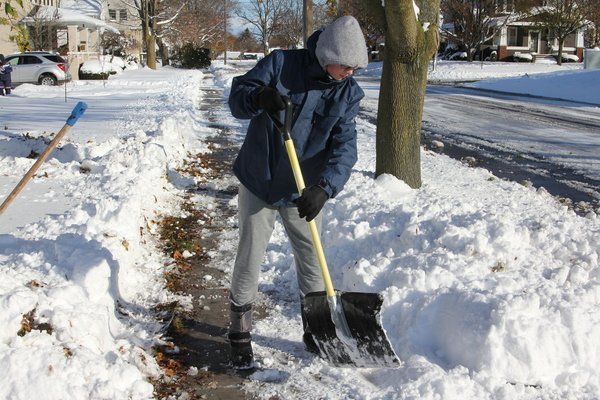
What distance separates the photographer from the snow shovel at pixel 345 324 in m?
3.37

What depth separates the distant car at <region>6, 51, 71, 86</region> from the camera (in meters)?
25.1

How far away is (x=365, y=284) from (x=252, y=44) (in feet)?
332

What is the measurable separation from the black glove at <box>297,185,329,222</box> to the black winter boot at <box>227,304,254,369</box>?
750 millimetres

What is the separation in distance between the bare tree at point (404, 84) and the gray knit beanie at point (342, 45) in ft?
12.5

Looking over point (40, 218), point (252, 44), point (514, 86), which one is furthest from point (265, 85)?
point (252, 44)

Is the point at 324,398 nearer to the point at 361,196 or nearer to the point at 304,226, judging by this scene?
the point at 304,226

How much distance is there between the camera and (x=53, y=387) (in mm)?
2961

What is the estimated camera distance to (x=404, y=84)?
7.06m

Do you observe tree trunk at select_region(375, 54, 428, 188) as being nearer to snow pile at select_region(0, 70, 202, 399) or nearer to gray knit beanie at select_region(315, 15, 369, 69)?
snow pile at select_region(0, 70, 202, 399)

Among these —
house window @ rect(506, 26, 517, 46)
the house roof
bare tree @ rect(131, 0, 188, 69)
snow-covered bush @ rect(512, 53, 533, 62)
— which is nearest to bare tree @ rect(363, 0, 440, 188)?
the house roof

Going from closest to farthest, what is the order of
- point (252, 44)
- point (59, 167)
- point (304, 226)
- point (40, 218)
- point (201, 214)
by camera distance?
point (304, 226)
point (40, 218)
point (201, 214)
point (59, 167)
point (252, 44)

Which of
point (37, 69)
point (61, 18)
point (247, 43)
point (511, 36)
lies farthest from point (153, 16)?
point (247, 43)

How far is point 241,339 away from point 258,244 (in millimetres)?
551

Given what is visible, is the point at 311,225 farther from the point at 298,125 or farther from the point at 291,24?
the point at 291,24
